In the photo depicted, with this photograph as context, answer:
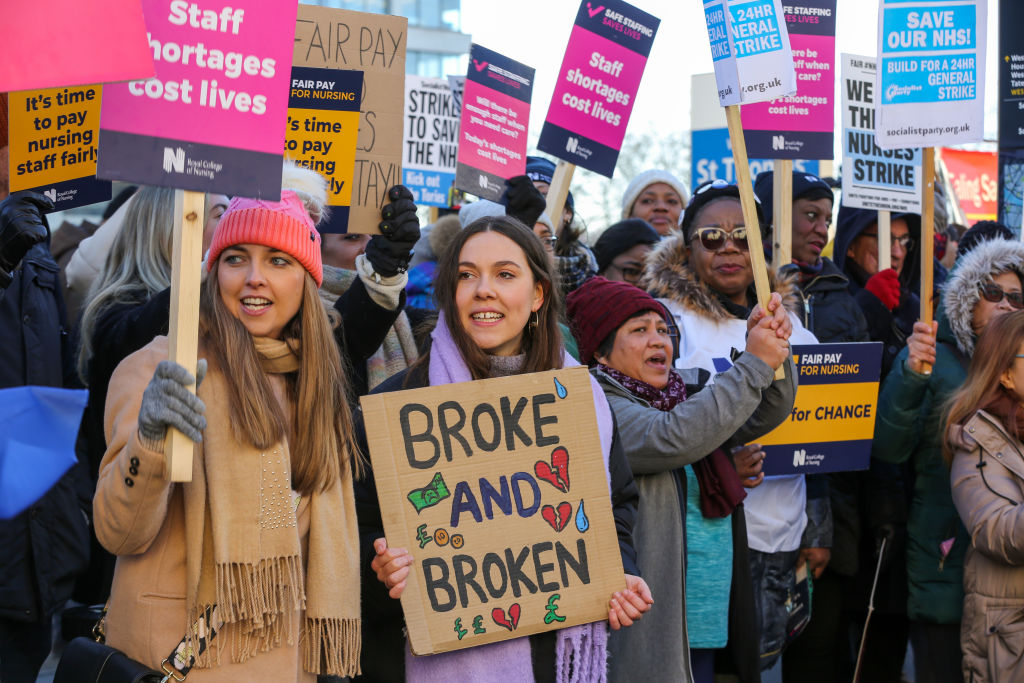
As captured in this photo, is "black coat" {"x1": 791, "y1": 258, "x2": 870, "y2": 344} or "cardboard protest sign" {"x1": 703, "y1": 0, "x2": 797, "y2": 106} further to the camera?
"black coat" {"x1": 791, "y1": 258, "x2": 870, "y2": 344}

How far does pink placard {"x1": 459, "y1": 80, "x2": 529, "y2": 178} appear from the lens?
5.09 meters

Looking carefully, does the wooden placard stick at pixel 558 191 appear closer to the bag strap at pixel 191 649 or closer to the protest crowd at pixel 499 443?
the protest crowd at pixel 499 443

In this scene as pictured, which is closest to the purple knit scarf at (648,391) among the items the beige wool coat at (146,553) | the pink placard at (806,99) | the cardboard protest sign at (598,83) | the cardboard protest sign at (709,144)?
the cardboard protest sign at (598,83)

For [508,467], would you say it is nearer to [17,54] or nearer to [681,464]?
[681,464]

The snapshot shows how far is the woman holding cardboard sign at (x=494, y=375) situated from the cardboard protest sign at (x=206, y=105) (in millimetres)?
861

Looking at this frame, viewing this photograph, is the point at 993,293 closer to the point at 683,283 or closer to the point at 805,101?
the point at 805,101

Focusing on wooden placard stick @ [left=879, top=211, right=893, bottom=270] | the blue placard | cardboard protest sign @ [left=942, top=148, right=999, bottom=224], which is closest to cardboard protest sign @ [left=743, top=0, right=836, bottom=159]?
wooden placard stick @ [left=879, top=211, right=893, bottom=270]

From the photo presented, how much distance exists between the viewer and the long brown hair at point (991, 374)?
4.57 metres

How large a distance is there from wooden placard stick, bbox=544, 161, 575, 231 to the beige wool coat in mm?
2642

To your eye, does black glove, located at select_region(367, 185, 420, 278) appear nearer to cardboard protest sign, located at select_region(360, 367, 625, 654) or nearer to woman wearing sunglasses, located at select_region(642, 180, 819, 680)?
cardboard protest sign, located at select_region(360, 367, 625, 654)

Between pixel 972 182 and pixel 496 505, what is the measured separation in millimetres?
11483

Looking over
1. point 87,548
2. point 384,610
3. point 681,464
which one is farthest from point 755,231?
point 87,548

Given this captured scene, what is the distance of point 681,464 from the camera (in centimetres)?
398

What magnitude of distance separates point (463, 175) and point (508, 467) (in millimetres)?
2166
